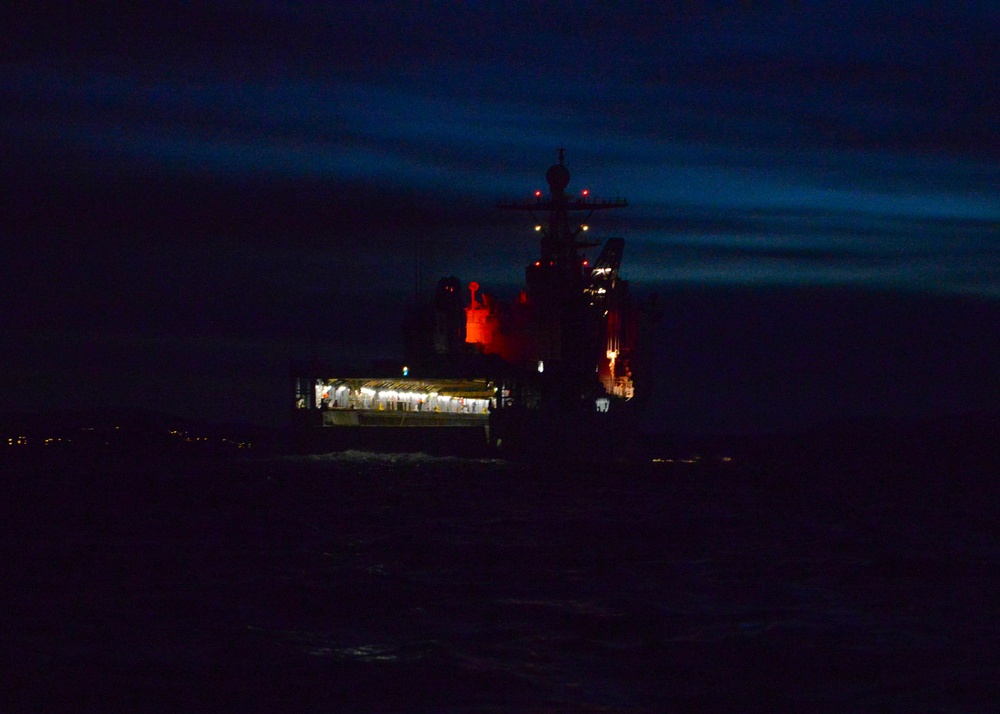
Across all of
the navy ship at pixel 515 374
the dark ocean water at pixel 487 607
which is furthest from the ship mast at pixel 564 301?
the dark ocean water at pixel 487 607

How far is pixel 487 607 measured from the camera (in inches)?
1003

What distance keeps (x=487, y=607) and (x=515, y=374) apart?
49838 mm

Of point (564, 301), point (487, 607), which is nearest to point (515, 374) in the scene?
point (564, 301)

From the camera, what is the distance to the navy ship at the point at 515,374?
74062 mm

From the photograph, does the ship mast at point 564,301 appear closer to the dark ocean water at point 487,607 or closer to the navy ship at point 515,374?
the navy ship at point 515,374

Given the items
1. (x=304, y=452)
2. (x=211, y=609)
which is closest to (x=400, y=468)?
(x=304, y=452)

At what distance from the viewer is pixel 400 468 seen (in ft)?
228

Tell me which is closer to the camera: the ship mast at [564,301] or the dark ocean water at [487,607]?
the dark ocean water at [487,607]

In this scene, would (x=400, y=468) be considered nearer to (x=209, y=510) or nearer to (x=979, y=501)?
(x=209, y=510)

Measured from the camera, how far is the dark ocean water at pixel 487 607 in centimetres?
1888

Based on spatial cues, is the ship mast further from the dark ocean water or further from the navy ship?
the dark ocean water

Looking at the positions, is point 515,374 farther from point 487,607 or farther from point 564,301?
point 487,607

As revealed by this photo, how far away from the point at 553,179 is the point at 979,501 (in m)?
42.4

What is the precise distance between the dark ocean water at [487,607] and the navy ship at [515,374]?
21.8 meters
